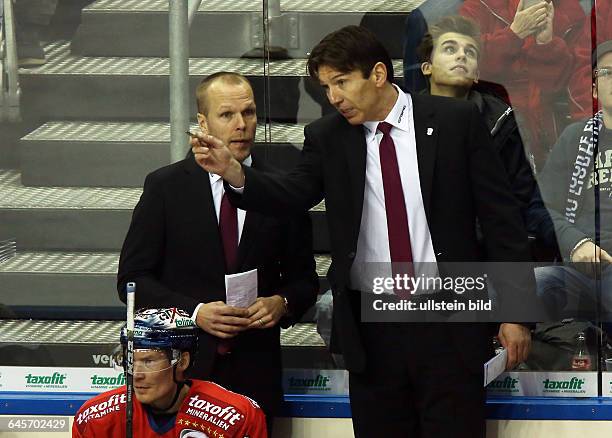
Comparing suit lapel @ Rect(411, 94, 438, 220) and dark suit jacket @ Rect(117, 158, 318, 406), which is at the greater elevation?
suit lapel @ Rect(411, 94, 438, 220)

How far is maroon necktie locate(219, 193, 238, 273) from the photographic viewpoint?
17.0ft

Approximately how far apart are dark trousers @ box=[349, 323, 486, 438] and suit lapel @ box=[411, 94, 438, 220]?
1.33 feet

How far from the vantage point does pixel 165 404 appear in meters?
4.68

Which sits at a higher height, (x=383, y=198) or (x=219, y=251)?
(x=383, y=198)

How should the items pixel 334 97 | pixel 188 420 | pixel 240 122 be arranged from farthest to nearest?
pixel 240 122 → pixel 334 97 → pixel 188 420

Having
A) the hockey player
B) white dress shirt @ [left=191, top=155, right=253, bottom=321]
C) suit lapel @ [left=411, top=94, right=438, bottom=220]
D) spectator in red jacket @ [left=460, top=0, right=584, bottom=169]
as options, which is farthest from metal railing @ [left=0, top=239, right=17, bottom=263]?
spectator in red jacket @ [left=460, top=0, right=584, bottom=169]

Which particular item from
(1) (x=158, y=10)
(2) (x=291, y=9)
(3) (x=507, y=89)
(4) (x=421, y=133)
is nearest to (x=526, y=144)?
(3) (x=507, y=89)

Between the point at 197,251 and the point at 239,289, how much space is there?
7.6 inches

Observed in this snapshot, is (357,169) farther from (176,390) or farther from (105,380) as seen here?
(105,380)

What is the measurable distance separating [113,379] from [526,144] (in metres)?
1.66

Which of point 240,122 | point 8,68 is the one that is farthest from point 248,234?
point 8,68

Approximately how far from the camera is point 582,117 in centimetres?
531

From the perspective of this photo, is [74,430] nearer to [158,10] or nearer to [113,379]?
[113,379]

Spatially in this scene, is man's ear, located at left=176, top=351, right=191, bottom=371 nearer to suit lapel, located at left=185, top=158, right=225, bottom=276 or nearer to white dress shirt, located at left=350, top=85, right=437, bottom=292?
→ suit lapel, located at left=185, top=158, right=225, bottom=276
